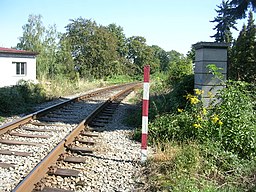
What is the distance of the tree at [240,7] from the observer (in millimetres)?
8534

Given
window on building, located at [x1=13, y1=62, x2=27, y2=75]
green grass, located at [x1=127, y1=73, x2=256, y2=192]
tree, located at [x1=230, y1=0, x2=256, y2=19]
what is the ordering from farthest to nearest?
window on building, located at [x1=13, y1=62, x2=27, y2=75] → tree, located at [x1=230, y1=0, x2=256, y2=19] → green grass, located at [x1=127, y1=73, x2=256, y2=192]

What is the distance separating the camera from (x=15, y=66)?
24.8 metres

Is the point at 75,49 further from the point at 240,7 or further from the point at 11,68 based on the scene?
the point at 240,7

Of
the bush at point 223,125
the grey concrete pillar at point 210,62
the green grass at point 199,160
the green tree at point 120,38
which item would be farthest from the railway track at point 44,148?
the green tree at point 120,38

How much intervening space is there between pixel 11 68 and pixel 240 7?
67.9 ft

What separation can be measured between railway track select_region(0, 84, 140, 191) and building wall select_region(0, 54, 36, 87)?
16931 mm

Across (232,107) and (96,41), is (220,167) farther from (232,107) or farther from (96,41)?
(96,41)

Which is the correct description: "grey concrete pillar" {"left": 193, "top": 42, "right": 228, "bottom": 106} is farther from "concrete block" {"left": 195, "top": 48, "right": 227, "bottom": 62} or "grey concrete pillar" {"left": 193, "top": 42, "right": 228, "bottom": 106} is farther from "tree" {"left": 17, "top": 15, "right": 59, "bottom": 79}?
"tree" {"left": 17, "top": 15, "right": 59, "bottom": 79}

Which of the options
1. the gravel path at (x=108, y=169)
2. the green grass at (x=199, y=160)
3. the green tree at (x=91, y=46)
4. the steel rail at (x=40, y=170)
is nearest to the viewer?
the steel rail at (x=40, y=170)

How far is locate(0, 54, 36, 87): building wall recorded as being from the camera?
2358 centimetres

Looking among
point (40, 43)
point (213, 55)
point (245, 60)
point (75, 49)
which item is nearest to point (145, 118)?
point (213, 55)

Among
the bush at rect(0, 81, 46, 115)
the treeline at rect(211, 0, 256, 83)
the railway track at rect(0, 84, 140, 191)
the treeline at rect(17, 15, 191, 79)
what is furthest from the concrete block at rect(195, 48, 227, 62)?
the treeline at rect(17, 15, 191, 79)

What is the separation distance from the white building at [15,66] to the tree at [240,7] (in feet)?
63.7

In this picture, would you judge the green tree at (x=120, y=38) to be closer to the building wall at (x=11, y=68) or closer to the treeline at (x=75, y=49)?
the treeline at (x=75, y=49)
